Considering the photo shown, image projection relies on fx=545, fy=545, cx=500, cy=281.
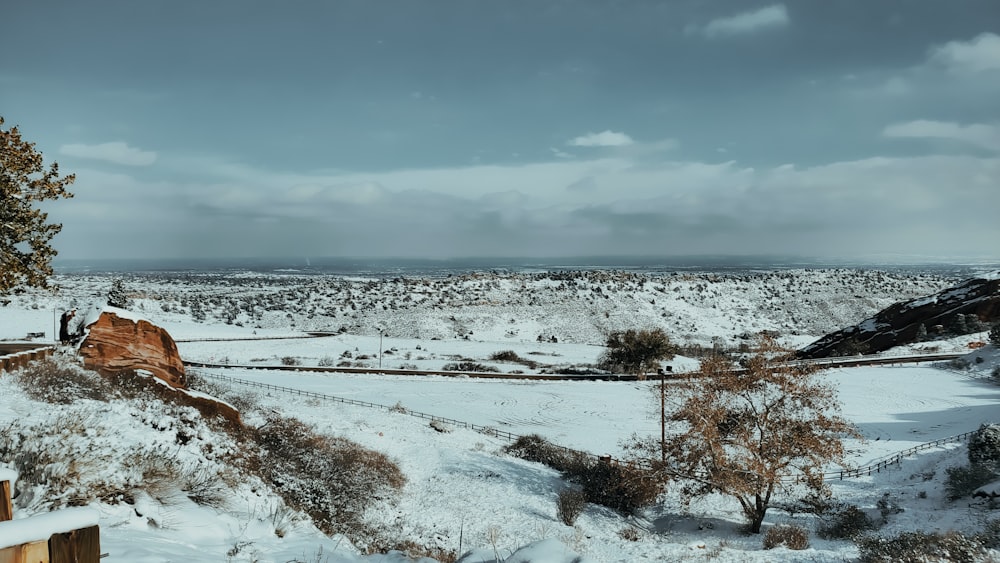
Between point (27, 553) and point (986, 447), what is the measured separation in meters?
28.7

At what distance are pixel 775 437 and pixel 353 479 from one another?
15.0 meters

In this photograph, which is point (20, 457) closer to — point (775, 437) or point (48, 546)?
point (48, 546)

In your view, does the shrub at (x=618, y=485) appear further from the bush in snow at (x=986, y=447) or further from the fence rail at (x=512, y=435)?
the bush in snow at (x=986, y=447)

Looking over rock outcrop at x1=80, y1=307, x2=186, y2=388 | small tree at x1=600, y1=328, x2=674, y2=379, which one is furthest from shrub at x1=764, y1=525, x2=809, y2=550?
small tree at x1=600, y1=328, x2=674, y2=379

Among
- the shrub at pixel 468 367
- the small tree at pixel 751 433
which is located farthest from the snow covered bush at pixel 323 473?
the shrub at pixel 468 367

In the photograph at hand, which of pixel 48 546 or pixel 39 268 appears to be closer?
pixel 48 546

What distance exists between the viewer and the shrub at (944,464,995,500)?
1922 cm

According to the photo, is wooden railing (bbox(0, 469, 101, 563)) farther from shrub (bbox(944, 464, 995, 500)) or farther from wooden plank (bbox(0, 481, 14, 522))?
shrub (bbox(944, 464, 995, 500))

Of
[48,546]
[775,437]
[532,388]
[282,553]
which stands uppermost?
[48,546]

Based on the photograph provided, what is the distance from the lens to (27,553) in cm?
265

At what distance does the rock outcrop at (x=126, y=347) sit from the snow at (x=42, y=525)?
1909 cm

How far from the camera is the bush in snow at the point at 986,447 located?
20562 mm

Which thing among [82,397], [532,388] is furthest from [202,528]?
[532,388]

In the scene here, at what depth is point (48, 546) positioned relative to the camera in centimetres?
273
